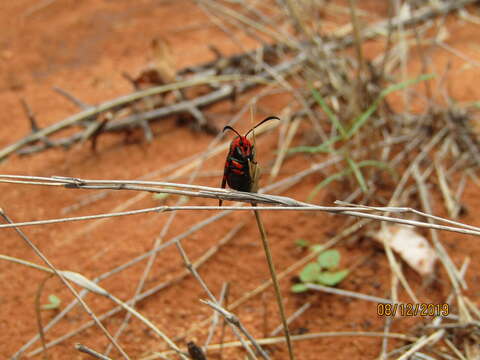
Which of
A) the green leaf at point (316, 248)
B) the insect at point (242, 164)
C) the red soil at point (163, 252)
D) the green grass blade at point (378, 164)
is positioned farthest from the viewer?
the green grass blade at point (378, 164)

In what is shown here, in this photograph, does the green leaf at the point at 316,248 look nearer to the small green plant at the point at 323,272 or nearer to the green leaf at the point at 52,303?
the small green plant at the point at 323,272

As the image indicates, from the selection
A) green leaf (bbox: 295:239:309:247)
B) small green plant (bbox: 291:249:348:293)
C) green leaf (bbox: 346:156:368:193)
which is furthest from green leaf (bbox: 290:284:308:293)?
green leaf (bbox: 346:156:368:193)

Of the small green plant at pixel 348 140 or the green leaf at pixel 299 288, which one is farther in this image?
the small green plant at pixel 348 140

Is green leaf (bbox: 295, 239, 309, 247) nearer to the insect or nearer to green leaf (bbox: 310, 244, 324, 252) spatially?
green leaf (bbox: 310, 244, 324, 252)

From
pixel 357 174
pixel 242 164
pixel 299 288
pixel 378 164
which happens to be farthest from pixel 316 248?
pixel 242 164

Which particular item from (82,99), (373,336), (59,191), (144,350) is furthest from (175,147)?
(373,336)
